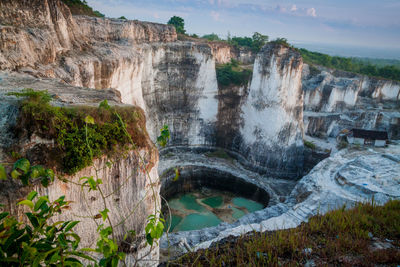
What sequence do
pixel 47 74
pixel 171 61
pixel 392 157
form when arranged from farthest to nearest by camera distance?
pixel 171 61, pixel 392 157, pixel 47 74

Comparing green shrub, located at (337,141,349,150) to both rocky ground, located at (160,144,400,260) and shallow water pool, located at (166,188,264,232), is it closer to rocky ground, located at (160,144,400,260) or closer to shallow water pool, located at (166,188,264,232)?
rocky ground, located at (160,144,400,260)

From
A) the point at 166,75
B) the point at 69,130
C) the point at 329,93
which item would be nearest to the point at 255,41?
the point at 329,93

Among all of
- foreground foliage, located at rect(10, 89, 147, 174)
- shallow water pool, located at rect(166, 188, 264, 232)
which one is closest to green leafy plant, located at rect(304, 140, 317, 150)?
shallow water pool, located at rect(166, 188, 264, 232)

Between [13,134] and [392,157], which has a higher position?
[13,134]

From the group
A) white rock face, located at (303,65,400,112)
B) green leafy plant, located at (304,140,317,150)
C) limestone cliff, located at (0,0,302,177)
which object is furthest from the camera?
white rock face, located at (303,65,400,112)

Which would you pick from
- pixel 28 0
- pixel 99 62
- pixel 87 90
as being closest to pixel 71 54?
pixel 99 62

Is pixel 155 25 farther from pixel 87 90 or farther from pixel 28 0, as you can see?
pixel 87 90
